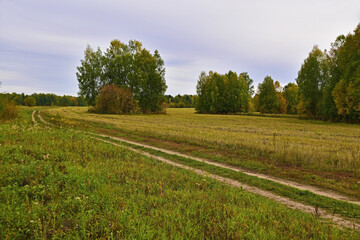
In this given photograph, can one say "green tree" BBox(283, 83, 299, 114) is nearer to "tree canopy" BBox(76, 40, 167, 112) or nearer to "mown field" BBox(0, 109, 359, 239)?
"tree canopy" BBox(76, 40, 167, 112)

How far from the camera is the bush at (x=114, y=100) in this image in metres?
56.0

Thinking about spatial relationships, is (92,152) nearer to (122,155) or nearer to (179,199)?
(122,155)

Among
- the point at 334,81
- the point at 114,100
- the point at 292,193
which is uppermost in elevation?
the point at 334,81

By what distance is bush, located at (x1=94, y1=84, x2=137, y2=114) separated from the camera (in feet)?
184

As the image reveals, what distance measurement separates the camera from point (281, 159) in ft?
38.8

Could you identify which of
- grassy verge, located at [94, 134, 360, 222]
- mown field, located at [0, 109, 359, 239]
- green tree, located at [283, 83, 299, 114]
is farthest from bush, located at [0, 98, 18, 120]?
green tree, located at [283, 83, 299, 114]

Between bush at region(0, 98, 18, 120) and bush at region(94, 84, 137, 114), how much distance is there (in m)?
26.5

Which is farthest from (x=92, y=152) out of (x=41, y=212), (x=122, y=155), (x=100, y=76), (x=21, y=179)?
(x=100, y=76)

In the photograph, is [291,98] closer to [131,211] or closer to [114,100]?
[114,100]

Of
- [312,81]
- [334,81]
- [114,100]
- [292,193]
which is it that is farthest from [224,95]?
[292,193]

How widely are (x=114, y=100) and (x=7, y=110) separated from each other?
2858 centimetres

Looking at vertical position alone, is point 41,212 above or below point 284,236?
above

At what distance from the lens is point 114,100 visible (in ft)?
184

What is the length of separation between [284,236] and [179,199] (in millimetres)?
2559
